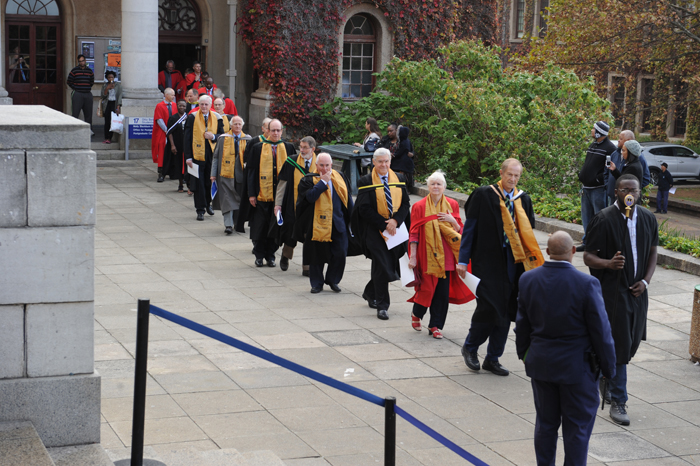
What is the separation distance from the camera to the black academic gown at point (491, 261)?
7.44 m

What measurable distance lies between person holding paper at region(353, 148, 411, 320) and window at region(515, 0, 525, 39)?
126 feet

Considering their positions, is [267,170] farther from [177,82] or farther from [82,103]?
[177,82]

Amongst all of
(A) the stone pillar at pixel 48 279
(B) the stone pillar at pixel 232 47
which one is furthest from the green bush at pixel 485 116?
(A) the stone pillar at pixel 48 279

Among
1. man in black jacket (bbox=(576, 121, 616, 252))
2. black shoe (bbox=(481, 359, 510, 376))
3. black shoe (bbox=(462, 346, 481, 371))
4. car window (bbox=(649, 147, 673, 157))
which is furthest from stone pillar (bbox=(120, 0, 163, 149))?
car window (bbox=(649, 147, 673, 157))

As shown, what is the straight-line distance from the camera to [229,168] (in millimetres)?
13141

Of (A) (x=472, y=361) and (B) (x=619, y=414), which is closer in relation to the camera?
(B) (x=619, y=414)

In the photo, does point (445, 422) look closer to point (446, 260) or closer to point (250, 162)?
point (446, 260)

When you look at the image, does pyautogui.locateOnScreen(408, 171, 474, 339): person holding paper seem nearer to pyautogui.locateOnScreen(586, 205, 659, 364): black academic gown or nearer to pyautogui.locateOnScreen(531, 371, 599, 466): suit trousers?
pyautogui.locateOnScreen(586, 205, 659, 364): black academic gown

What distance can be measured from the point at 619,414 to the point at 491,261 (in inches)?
63.3

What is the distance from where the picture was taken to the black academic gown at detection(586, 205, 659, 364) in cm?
668

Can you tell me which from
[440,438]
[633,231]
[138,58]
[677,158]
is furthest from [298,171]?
[677,158]

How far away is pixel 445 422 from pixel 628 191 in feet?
6.99

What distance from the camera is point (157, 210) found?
50.2ft

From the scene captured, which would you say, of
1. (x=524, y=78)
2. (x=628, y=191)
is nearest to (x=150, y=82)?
(x=524, y=78)
